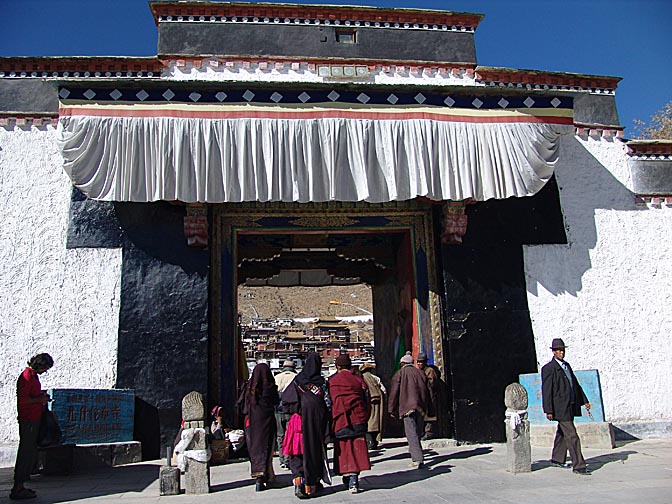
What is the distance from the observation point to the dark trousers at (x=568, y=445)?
6152mm

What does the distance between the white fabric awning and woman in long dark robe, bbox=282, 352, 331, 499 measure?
9.09 feet

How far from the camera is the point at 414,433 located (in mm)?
6980

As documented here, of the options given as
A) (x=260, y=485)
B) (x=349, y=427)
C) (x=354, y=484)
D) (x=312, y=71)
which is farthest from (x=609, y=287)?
(x=260, y=485)

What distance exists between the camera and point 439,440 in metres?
8.33

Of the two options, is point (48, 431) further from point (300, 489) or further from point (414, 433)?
point (414, 433)

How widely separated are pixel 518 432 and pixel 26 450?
4.80 meters

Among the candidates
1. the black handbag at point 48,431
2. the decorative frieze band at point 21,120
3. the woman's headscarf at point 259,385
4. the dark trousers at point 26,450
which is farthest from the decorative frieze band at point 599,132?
the dark trousers at point 26,450

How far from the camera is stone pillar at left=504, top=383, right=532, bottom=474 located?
6.20 metres

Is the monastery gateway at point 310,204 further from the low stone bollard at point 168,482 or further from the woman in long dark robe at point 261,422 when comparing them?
the low stone bollard at point 168,482

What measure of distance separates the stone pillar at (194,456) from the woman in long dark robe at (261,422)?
0.47m

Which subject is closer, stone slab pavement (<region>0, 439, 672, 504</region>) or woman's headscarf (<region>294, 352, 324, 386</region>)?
stone slab pavement (<region>0, 439, 672, 504</region>)

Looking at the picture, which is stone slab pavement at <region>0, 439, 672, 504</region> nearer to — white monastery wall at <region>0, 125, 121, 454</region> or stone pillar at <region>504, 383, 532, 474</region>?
stone pillar at <region>504, 383, 532, 474</region>

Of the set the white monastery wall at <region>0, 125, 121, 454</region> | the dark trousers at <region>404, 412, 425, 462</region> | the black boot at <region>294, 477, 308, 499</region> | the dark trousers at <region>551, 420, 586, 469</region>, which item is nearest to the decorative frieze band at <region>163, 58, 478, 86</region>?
the white monastery wall at <region>0, 125, 121, 454</region>

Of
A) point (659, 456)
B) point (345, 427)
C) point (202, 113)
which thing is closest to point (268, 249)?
point (202, 113)
